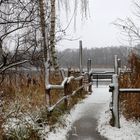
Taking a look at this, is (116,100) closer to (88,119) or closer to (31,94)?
(88,119)

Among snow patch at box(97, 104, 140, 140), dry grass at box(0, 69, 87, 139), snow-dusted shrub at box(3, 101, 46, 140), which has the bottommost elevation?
snow patch at box(97, 104, 140, 140)

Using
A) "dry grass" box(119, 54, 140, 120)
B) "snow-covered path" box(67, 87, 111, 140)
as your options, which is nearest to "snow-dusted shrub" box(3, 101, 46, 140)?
"snow-covered path" box(67, 87, 111, 140)

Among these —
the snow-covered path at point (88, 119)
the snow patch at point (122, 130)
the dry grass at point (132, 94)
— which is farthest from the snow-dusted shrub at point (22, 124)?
the dry grass at point (132, 94)

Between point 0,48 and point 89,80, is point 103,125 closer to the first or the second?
point 0,48

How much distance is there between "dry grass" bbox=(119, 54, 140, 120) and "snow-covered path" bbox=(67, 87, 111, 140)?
889mm

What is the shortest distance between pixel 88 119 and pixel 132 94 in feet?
4.85

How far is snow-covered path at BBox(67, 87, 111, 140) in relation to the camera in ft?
31.7

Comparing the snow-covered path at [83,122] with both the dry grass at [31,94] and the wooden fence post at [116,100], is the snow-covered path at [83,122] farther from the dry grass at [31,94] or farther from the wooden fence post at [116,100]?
the wooden fence post at [116,100]

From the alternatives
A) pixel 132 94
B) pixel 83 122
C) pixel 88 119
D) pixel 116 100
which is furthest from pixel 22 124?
pixel 132 94

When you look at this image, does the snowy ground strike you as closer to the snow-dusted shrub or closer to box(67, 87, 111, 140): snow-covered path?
box(67, 87, 111, 140): snow-covered path

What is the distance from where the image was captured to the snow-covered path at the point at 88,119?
9.67 meters

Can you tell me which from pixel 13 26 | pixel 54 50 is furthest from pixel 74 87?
pixel 13 26

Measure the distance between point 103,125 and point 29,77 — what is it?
4.17m

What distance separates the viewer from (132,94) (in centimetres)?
1108
